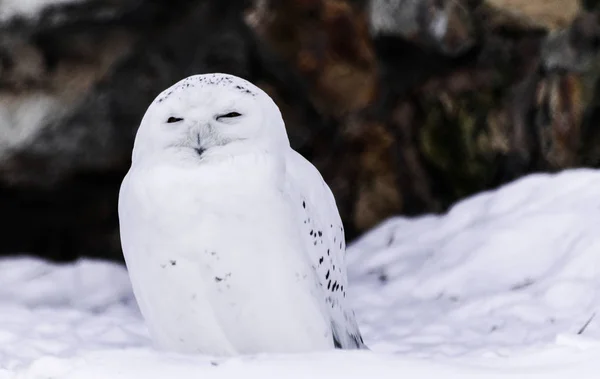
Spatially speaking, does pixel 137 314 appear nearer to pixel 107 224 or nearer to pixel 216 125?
pixel 107 224

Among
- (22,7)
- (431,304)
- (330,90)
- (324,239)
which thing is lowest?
(431,304)

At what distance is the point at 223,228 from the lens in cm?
254

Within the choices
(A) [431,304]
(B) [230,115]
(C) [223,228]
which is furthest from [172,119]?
(A) [431,304]

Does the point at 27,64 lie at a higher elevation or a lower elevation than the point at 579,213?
higher

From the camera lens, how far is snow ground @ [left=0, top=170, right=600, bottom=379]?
89.5 inches

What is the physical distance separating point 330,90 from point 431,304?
5.89 feet

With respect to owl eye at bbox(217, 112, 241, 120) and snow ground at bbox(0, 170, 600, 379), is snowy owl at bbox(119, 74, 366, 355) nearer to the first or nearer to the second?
owl eye at bbox(217, 112, 241, 120)

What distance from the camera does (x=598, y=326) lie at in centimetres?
304

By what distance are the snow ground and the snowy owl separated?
25cm

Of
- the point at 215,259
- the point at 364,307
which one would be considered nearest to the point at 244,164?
the point at 215,259

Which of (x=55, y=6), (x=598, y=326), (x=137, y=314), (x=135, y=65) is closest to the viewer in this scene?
(x=598, y=326)

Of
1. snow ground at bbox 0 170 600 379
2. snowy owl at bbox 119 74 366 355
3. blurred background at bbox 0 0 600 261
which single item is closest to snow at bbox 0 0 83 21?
blurred background at bbox 0 0 600 261

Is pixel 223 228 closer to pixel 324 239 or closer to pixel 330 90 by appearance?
pixel 324 239

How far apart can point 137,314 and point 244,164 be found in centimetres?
196
